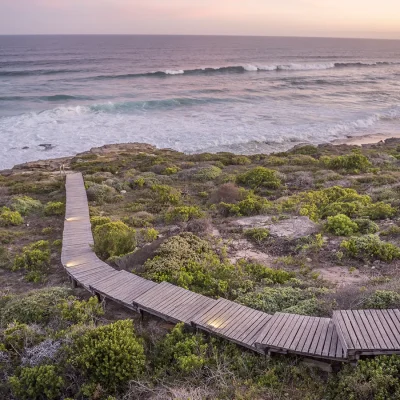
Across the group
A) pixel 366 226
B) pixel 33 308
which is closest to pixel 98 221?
pixel 33 308

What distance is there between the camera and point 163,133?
1485 inches

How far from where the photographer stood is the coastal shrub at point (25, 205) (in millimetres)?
16891

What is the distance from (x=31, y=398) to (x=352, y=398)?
16.9 feet

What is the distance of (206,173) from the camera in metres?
21.5

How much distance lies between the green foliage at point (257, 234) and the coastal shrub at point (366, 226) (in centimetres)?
309

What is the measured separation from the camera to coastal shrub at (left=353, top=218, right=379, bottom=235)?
12997 millimetres

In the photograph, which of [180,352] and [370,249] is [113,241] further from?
[370,249]

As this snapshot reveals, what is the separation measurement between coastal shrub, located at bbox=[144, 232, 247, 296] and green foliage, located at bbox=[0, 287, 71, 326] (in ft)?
7.68

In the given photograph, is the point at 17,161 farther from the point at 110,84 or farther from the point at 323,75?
the point at 323,75

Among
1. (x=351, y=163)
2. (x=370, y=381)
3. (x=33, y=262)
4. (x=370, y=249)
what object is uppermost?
(x=351, y=163)

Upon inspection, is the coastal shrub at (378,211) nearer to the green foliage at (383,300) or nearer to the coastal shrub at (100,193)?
the green foliage at (383,300)

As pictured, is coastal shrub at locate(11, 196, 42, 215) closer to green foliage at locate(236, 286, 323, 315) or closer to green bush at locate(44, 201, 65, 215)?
green bush at locate(44, 201, 65, 215)

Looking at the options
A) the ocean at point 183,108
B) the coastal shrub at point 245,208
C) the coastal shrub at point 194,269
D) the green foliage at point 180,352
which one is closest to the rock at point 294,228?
the coastal shrub at point 245,208

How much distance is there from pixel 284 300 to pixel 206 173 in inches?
516
